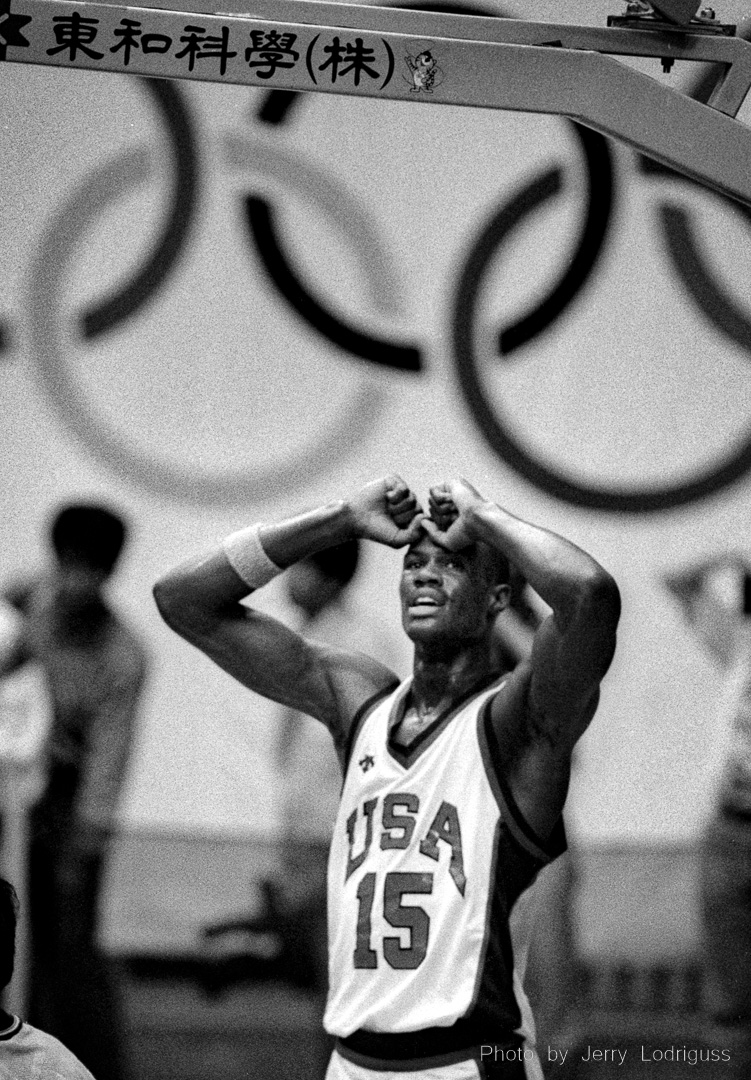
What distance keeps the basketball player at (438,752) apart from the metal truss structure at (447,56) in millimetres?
716

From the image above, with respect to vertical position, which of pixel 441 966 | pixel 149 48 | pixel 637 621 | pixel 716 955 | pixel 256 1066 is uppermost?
pixel 149 48

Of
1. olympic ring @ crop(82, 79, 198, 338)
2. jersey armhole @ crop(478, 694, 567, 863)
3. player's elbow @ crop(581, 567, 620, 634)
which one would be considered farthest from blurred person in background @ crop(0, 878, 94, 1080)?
olympic ring @ crop(82, 79, 198, 338)

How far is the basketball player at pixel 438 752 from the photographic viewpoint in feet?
10.00

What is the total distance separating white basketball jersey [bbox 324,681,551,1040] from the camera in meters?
3.07

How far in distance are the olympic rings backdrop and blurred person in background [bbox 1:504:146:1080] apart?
6cm

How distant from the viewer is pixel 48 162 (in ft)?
14.5

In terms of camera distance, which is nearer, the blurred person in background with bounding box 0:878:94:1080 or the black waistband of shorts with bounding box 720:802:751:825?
the blurred person in background with bounding box 0:878:94:1080

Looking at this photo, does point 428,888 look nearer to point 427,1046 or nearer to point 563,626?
point 427,1046

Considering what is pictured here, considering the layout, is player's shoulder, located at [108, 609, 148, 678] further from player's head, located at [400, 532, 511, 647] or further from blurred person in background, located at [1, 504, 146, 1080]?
player's head, located at [400, 532, 511, 647]

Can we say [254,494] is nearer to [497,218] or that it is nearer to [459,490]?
[497,218]

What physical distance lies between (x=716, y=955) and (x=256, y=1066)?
118 cm

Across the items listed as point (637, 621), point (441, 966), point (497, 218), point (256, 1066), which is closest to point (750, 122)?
point (497, 218)

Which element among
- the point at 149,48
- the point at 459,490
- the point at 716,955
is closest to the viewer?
the point at 149,48

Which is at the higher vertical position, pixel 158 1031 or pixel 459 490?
pixel 459 490
